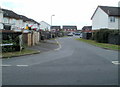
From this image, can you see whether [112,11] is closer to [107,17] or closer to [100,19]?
[107,17]

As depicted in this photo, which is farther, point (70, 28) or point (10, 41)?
point (70, 28)

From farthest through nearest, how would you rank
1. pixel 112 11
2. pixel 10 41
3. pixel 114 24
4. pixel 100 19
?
pixel 100 19
pixel 112 11
pixel 114 24
pixel 10 41

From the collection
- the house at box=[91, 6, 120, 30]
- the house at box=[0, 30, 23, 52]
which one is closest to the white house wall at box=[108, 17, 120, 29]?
the house at box=[91, 6, 120, 30]

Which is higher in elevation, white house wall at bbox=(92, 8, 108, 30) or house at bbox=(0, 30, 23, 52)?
white house wall at bbox=(92, 8, 108, 30)

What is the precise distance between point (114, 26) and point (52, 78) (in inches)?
1337

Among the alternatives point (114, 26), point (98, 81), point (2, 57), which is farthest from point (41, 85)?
point (114, 26)

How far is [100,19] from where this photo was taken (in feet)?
130

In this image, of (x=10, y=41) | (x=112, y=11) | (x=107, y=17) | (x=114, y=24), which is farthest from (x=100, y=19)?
(x=10, y=41)

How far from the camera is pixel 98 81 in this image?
541cm

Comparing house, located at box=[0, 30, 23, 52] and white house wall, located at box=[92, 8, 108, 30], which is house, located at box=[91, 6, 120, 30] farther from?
house, located at box=[0, 30, 23, 52]

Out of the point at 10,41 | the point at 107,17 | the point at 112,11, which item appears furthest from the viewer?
the point at 112,11

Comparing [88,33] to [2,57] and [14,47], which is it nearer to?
[14,47]

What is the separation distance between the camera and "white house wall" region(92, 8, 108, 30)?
36.8 m

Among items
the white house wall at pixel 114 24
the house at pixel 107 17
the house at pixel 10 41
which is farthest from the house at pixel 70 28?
the house at pixel 10 41
